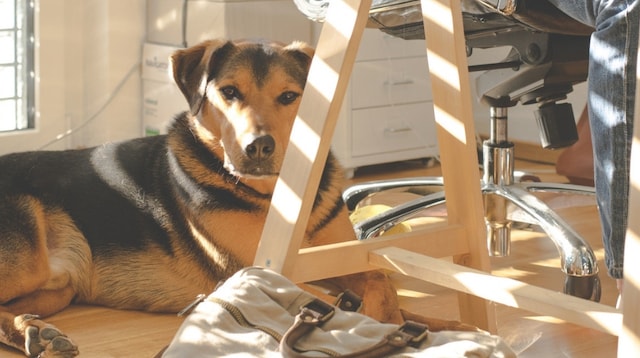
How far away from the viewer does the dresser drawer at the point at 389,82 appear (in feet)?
11.6

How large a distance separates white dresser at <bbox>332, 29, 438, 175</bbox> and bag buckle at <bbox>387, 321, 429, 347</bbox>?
2.10 m

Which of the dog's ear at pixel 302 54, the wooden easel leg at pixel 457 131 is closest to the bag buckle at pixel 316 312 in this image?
the wooden easel leg at pixel 457 131

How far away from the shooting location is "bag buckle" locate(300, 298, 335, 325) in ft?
4.69

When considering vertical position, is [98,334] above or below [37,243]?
below

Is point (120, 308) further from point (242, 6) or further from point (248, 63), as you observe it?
point (242, 6)

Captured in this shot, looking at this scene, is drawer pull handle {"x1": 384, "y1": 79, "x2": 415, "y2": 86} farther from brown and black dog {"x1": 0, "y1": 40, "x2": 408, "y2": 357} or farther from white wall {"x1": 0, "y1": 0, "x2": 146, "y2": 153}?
brown and black dog {"x1": 0, "y1": 40, "x2": 408, "y2": 357}

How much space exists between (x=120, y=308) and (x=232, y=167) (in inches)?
16.6

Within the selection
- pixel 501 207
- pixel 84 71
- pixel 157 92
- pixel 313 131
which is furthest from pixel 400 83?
pixel 313 131

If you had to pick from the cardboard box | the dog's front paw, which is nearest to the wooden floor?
the dog's front paw

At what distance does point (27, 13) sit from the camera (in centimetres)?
355

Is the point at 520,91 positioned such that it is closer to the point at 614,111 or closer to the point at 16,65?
the point at 614,111

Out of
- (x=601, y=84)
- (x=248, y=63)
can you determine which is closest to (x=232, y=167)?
(x=248, y=63)

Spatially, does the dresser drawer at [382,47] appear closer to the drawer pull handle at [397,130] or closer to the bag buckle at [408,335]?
the drawer pull handle at [397,130]

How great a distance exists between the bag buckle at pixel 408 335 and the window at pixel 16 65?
8.28ft
